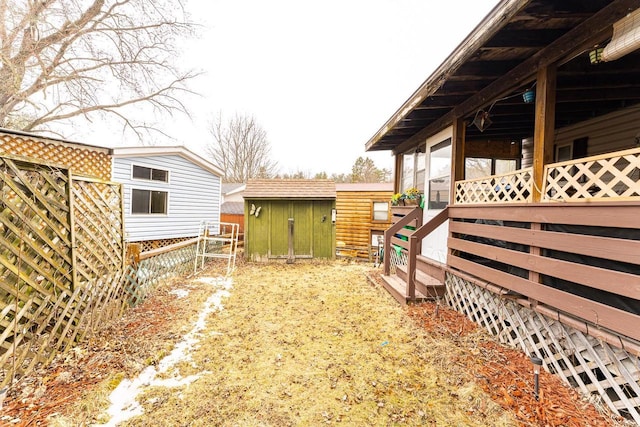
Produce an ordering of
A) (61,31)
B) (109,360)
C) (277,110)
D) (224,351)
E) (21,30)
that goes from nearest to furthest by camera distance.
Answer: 1. (109,360)
2. (224,351)
3. (21,30)
4. (61,31)
5. (277,110)

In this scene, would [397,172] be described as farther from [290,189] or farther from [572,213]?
[572,213]

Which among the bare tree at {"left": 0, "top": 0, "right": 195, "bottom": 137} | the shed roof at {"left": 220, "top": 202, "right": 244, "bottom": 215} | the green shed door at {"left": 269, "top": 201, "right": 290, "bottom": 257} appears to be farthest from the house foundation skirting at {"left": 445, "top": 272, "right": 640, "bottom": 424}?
the shed roof at {"left": 220, "top": 202, "right": 244, "bottom": 215}

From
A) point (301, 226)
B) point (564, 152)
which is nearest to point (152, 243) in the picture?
point (301, 226)

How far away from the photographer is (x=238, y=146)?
26.1 m

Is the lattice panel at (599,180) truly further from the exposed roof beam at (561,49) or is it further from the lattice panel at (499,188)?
the exposed roof beam at (561,49)

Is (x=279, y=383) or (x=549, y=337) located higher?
(x=549, y=337)

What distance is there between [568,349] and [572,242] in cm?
98

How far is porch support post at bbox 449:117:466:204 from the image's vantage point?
180 inches

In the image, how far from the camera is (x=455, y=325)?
3.74 m

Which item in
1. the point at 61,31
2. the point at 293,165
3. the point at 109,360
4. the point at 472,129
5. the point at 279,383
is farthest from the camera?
the point at 293,165

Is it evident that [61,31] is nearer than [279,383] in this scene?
No

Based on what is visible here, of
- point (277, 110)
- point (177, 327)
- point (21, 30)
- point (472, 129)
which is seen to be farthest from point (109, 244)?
point (277, 110)

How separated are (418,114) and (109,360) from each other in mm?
5717

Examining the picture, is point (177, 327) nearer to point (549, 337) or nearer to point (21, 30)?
point (549, 337)
